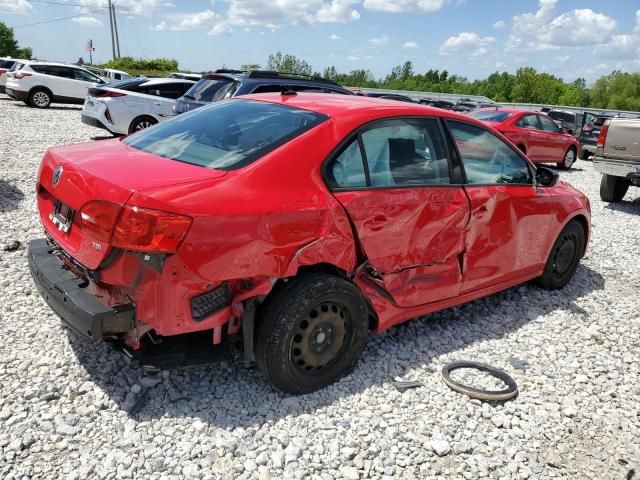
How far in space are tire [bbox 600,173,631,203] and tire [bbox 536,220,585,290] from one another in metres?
5.42

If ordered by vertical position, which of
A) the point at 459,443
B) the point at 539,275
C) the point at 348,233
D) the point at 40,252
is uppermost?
the point at 348,233

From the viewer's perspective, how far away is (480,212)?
4.05 meters

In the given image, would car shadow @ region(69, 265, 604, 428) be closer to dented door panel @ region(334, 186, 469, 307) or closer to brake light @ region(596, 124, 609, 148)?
dented door panel @ region(334, 186, 469, 307)

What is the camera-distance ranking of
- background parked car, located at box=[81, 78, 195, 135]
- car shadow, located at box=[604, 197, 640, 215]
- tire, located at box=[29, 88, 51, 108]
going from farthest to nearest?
tire, located at box=[29, 88, 51, 108], background parked car, located at box=[81, 78, 195, 135], car shadow, located at box=[604, 197, 640, 215]

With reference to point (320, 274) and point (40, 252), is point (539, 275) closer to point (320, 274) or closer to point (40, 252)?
point (320, 274)

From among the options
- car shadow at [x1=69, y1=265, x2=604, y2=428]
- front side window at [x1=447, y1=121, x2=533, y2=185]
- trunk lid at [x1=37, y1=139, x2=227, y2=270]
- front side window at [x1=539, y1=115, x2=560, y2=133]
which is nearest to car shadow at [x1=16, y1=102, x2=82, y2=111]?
front side window at [x1=539, y1=115, x2=560, y2=133]

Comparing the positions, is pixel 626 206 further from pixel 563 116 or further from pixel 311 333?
pixel 563 116

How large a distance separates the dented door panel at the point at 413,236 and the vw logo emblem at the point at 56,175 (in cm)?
161

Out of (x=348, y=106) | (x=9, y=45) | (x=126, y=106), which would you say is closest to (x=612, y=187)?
(x=348, y=106)

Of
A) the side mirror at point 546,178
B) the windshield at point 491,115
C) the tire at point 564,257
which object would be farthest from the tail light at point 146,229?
the windshield at point 491,115

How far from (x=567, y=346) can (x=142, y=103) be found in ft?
37.0

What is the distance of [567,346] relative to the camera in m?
4.28

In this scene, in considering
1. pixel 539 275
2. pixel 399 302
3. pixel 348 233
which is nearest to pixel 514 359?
pixel 399 302

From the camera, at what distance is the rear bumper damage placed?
2717mm
